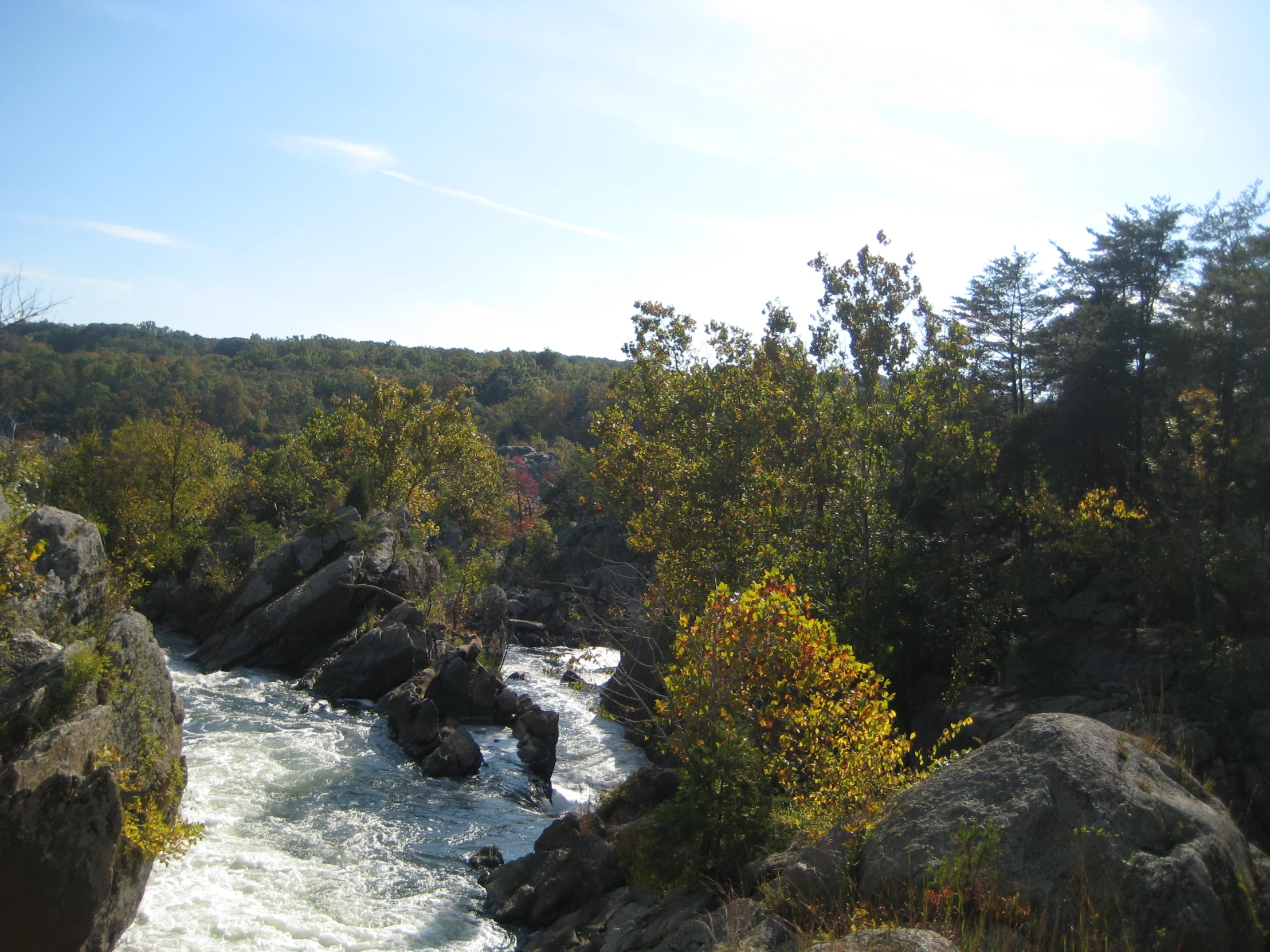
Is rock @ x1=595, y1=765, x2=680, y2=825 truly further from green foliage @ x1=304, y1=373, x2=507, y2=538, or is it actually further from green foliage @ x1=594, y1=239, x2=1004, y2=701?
green foliage @ x1=304, y1=373, x2=507, y2=538

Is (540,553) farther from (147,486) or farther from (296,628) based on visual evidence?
(296,628)

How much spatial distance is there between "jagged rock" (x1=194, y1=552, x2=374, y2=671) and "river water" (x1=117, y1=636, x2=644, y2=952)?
5.59 feet

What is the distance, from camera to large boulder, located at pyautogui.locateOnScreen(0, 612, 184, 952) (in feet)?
29.9

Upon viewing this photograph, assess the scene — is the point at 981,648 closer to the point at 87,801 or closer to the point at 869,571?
the point at 869,571

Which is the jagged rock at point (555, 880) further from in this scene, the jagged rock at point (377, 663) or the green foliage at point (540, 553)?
the green foliage at point (540, 553)

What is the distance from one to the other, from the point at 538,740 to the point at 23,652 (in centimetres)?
1335

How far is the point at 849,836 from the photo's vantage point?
852 cm

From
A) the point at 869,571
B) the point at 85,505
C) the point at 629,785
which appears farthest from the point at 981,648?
the point at 85,505

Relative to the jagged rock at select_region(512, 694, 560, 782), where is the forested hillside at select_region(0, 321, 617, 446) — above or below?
above

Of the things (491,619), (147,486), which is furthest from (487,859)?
(147,486)

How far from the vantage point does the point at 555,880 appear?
43.9 ft

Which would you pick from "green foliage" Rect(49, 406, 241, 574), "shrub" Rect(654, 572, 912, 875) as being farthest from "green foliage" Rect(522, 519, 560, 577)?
"shrub" Rect(654, 572, 912, 875)

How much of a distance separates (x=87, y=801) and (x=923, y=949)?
9270 millimetres

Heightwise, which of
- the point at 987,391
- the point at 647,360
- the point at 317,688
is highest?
the point at 987,391
